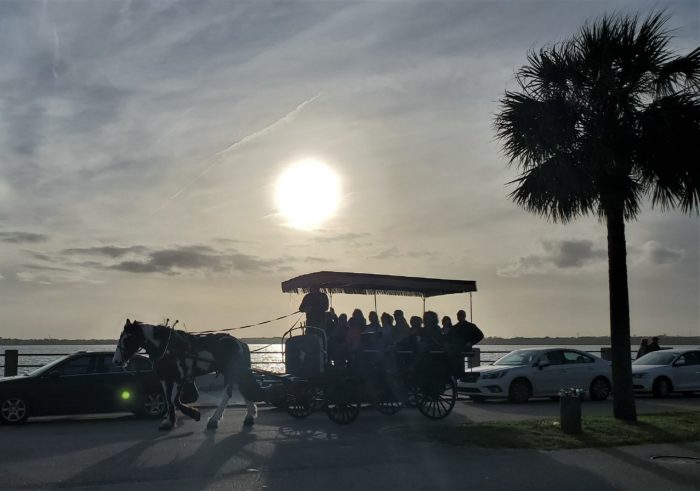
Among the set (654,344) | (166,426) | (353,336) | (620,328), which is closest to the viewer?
(166,426)

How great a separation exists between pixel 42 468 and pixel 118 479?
4.87 feet

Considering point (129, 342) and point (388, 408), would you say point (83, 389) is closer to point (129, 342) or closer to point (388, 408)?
point (129, 342)

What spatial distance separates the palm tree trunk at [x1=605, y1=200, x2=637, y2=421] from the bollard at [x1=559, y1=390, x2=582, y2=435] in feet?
7.59

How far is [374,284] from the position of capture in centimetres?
1922

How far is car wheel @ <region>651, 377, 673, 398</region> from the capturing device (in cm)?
2506

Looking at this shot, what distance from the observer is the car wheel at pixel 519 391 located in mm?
22281

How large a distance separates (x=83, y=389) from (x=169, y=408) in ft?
9.03

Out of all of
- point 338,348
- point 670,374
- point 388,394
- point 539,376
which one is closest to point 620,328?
point 388,394

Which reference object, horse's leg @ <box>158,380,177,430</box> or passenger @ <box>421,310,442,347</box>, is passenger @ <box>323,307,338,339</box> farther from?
horse's leg @ <box>158,380,177,430</box>

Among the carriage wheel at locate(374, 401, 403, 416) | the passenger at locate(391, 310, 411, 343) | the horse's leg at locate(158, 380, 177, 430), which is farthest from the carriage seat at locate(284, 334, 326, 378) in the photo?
the horse's leg at locate(158, 380, 177, 430)

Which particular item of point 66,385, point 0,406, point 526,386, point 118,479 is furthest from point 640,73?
point 0,406

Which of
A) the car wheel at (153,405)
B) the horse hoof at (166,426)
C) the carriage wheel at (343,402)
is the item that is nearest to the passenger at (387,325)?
the carriage wheel at (343,402)

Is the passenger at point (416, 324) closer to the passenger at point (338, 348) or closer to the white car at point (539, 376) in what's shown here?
the passenger at point (338, 348)

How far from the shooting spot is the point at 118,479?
32.4ft
